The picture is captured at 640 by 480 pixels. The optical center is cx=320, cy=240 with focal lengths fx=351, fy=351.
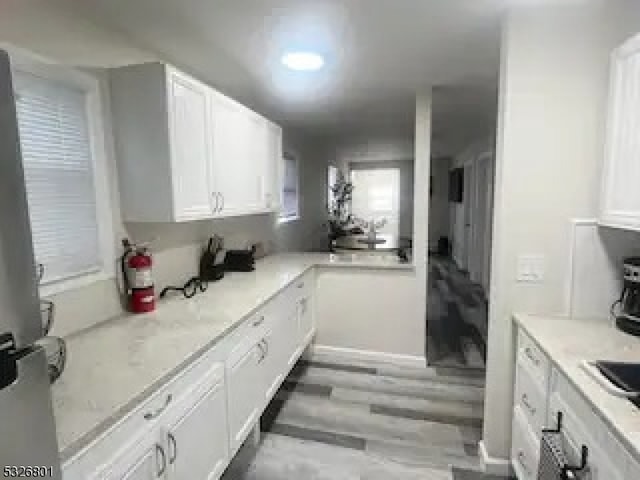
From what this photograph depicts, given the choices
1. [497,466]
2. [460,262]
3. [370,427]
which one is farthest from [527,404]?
Answer: [460,262]

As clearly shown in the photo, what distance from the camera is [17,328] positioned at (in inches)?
25.1

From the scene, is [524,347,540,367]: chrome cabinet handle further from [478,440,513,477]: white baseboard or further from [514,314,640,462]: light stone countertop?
[478,440,513,477]: white baseboard

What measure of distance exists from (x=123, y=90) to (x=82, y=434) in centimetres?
160

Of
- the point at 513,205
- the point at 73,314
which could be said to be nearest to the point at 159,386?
the point at 73,314

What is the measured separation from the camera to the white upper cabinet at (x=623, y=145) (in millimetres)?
1389

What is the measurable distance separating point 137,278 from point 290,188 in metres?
3.17

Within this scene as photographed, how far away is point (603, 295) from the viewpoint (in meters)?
1.72

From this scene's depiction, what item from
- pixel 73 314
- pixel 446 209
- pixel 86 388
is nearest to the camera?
pixel 86 388

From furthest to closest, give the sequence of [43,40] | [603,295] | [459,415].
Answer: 1. [459,415]
2. [603,295]
3. [43,40]

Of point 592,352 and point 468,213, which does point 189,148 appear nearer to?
point 592,352

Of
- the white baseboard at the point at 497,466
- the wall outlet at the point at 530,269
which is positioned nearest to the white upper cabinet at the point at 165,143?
the wall outlet at the point at 530,269

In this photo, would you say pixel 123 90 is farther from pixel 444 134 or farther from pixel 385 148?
pixel 385 148

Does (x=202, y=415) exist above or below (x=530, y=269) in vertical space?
below

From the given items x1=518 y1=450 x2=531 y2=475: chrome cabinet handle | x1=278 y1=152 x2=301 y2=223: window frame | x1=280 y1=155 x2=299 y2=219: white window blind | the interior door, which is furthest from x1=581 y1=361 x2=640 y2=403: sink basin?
the interior door
